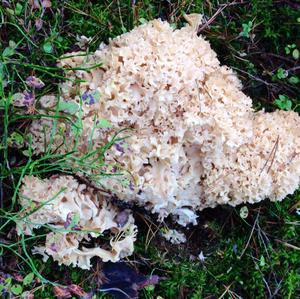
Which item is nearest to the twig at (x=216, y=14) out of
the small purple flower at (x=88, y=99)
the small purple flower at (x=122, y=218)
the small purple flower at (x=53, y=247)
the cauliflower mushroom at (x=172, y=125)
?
the cauliflower mushroom at (x=172, y=125)

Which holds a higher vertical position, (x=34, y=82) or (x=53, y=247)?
(x=34, y=82)

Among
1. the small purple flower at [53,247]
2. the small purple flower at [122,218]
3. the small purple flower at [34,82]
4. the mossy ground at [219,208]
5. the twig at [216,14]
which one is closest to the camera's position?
the small purple flower at [34,82]

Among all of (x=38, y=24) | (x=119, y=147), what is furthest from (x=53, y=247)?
(x=38, y=24)

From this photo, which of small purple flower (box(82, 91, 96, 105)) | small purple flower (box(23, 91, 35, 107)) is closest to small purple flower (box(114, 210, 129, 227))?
small purple flower (box(82, 91, 96, 105))

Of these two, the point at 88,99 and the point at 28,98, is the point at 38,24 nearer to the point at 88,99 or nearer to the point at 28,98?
the point at 28,98

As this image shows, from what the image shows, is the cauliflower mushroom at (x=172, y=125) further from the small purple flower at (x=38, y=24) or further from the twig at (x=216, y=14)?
the twig at (x=216, y=14)

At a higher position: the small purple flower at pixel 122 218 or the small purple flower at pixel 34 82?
the small purple flower at pixel 34 82

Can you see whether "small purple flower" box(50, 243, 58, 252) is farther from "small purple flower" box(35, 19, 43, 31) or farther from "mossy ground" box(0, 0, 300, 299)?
"small purple flower" box(35, 19, 43, 31)

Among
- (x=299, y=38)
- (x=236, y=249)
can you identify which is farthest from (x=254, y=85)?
(x=236, y=249)
